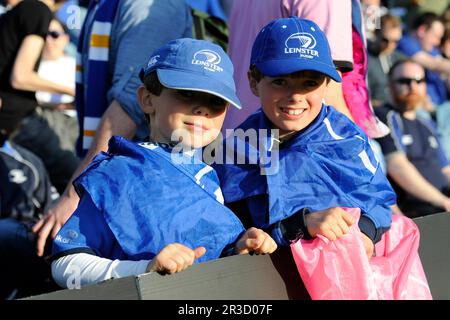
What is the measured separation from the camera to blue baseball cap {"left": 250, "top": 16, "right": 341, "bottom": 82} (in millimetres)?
3283

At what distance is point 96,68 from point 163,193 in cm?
120

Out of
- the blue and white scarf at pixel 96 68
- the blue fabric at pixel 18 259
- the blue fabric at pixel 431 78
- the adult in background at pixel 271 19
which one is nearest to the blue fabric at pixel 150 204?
the adult in background at pixel 271 19

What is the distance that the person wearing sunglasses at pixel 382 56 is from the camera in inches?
372

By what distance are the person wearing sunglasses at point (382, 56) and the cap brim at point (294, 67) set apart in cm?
584

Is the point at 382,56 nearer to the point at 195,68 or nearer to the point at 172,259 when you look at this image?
the point at 195,68

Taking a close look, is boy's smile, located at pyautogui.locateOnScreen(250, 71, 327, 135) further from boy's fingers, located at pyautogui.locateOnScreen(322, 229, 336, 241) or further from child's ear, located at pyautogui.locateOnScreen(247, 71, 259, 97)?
boy's fingers, located at pyautogui.locateOnScreen(322, 229, 336, 241)

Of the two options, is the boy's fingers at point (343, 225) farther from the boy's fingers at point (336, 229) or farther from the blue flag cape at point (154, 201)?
the blue flag cape at point (154, 201)

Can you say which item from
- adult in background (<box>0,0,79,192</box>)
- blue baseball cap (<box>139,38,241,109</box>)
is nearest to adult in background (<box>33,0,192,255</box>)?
Answer: blue baseball cap (<box>139,38,241,109</box>)

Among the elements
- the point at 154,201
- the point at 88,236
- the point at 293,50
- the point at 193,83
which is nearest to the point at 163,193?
the point at 154,201

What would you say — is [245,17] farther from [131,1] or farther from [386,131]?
[386,131]

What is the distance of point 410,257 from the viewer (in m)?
3.22
